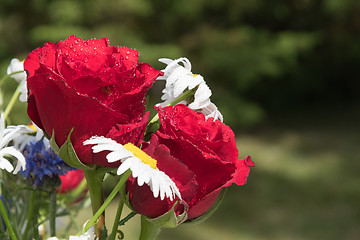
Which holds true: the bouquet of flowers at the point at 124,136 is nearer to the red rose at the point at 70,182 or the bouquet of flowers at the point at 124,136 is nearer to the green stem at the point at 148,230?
the green stem at the point at 148,230

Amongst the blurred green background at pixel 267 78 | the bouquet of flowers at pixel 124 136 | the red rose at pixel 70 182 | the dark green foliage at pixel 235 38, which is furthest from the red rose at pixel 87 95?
the dark green foliage at pixel 235 38

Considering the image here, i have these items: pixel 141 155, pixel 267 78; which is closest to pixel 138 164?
pixel 141 155

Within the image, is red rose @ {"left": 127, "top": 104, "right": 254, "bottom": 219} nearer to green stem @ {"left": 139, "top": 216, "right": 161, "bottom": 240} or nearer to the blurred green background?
green stem @ {"left": 139, "top": 216, "right": 161, "bottom": 240}

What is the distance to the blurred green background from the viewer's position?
3.45 m

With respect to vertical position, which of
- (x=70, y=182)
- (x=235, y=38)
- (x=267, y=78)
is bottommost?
(x=267, y=78)

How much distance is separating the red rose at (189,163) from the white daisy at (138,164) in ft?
0.05

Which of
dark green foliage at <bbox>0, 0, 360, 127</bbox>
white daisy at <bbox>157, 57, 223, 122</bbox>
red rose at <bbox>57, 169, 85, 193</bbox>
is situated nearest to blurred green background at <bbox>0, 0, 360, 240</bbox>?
dark green foliage at <bbox>0, 0, 360, 127</bbox>

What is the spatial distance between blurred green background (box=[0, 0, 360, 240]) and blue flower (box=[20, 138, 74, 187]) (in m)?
2.75

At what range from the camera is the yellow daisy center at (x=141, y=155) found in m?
0.27

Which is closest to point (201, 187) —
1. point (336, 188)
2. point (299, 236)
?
point (299, 236)

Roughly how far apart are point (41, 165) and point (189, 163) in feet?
0.42

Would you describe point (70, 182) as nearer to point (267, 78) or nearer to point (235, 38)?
point (235, 38)

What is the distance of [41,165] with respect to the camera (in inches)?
14.9

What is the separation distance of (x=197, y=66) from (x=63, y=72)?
167 inches
